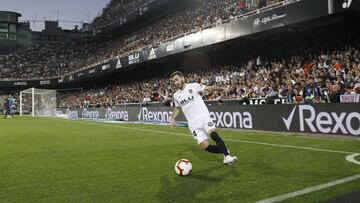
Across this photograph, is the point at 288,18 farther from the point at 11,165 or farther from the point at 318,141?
the point at 11,165

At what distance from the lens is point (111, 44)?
2437 inches

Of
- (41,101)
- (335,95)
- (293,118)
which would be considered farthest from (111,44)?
(335,95)

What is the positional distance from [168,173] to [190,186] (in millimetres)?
1276

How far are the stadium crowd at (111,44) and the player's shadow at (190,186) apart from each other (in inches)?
799

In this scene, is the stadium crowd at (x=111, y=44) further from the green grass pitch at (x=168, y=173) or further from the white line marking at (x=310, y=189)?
Result: the white line marking at (x=310, y=189)

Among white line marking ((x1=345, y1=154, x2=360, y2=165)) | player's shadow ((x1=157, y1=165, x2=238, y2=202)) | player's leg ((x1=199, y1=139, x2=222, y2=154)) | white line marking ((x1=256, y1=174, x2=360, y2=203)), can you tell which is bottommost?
player's shadow ((x1=157, y1=165, x2=238, y2=202))

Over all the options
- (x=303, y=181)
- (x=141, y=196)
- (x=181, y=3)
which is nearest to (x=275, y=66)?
(x=303, y=181)

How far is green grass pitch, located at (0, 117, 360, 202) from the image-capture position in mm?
5816

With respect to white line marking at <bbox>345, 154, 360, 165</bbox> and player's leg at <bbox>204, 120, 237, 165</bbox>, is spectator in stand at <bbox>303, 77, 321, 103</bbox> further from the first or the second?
player's leg at <bbox>204, 120, 237, 165</bbox>

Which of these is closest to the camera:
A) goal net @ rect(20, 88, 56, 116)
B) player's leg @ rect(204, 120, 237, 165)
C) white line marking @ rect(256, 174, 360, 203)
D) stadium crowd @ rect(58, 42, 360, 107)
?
white line marking @ rect(256, 174, 360, 203)

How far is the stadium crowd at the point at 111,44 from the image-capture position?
3434cm

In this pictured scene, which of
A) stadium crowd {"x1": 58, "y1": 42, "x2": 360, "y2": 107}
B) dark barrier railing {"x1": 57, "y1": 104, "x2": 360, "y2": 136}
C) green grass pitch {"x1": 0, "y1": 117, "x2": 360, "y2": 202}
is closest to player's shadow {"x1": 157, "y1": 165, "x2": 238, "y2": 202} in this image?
green grass pitch {"x1": 0, "y1": 117, "x2": 360, "y2": 202}

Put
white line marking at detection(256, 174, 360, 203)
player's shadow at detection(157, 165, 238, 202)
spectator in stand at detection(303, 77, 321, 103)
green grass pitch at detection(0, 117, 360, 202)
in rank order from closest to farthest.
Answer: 1. white line marking at detection(256, 174, 360, 203)
2. player's shadow at detection(157, 165, 238, 202)
3. green grass pitch at detection(0, 117, 360, 202)
4. spectator in stand at detection(303, 77, 321, 103)

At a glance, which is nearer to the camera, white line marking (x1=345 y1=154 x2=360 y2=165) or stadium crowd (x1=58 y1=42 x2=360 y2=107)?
white line marking (x1=345 y1=154 x2=360 y2=165)
